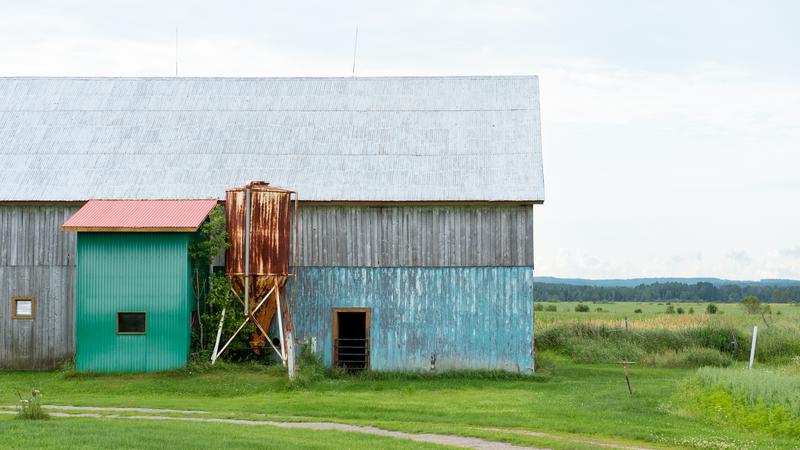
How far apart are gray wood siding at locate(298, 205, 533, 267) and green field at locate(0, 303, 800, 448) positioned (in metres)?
3.62

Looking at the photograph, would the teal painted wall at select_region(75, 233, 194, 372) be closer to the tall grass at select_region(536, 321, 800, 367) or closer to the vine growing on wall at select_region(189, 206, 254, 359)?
the vine growing on wall at select_region(189, 206, 254, 359)

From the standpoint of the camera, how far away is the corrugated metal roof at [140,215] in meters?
33.4

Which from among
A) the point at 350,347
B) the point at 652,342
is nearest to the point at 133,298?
the point at 350,347

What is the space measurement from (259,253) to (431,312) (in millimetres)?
5632

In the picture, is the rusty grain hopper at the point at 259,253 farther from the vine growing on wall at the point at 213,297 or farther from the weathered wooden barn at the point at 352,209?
the weathered wooden barn at the point at 352,209

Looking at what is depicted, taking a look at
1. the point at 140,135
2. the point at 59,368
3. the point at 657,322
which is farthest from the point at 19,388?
the point at 657,322

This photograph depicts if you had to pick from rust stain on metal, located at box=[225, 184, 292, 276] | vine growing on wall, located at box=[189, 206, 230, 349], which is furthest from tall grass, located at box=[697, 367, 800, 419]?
vine growing on wall, located at box=[189, 206, 230, 349]

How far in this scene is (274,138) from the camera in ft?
128

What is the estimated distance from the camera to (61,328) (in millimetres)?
36156

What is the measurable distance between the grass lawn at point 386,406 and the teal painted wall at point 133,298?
0.79m

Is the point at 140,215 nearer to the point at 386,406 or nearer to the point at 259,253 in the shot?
the point at 259,253

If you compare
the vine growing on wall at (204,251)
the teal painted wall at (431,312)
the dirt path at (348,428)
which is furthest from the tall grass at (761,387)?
the vine growing on wall at (204,251)

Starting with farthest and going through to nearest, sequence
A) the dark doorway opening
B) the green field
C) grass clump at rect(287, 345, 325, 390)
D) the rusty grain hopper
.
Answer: the dark doorway opening
the rusty grain hopper
grass clump at rect(287, 345, 325, 390)
the green field

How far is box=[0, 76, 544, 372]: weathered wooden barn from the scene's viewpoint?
3559 centimetres
